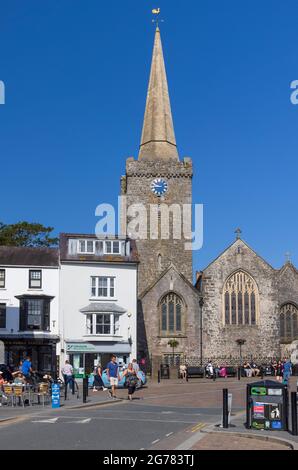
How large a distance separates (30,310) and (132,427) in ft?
94.1

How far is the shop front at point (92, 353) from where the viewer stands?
46.5m

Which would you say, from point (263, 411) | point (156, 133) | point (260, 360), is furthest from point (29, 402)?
point (156, 133)

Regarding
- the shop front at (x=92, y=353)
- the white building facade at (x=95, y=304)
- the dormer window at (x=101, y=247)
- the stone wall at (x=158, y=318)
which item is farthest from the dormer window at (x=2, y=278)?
the stone wall at (x=158, y=318)

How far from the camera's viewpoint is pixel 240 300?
60.2 m

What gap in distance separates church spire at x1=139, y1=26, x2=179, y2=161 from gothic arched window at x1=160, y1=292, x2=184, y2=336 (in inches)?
586

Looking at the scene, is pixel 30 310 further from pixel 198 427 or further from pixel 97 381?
pixel 198 427

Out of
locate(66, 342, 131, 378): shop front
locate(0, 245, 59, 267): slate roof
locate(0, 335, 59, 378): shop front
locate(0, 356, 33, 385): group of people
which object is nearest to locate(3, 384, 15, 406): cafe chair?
locate(0, 356, 33, 385): group of people

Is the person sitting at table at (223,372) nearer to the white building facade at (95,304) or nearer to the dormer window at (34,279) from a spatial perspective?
the white building facade at (95,304)

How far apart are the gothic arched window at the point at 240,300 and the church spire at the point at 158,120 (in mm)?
13615

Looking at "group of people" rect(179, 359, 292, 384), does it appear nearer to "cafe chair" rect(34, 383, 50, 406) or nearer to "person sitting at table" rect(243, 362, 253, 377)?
"person sitting at table" rect(243, 362, 253, 377)

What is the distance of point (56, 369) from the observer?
45.4 metres

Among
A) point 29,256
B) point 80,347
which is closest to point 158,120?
point 29,256

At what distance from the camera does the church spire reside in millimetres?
67562
